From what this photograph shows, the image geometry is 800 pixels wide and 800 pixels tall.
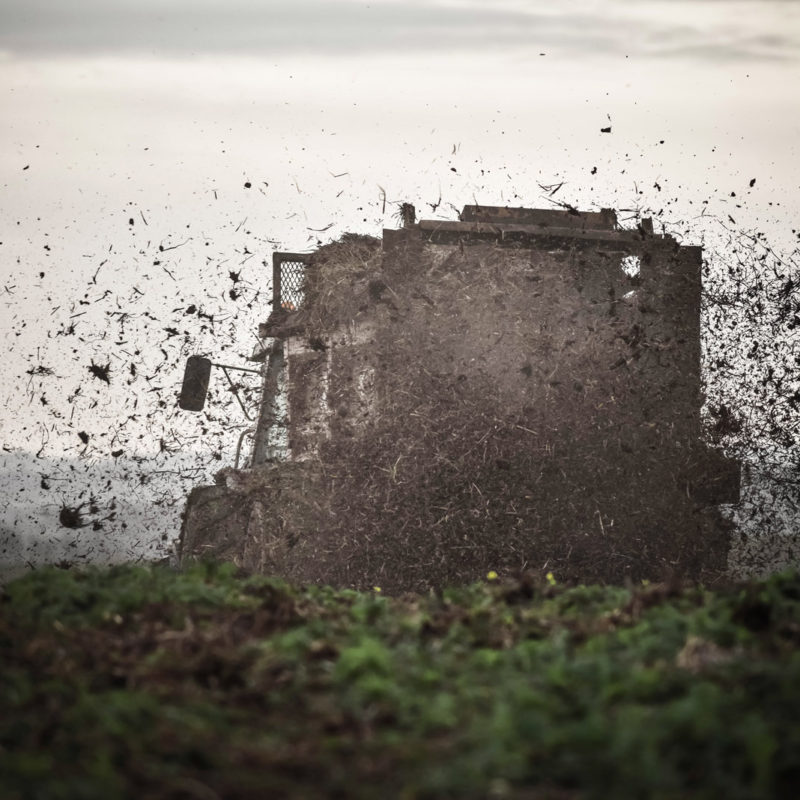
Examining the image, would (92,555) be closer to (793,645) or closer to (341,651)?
(341,651)

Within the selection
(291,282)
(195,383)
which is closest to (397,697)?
(195,383)

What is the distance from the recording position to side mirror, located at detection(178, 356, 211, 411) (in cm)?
1190

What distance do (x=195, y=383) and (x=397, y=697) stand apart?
7.95 meters

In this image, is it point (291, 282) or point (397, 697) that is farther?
point (291, 282)

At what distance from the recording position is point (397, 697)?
14.8ft

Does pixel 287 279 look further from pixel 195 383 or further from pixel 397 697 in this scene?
pixel 397 697

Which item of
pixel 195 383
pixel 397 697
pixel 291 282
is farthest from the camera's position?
pixel 291 282

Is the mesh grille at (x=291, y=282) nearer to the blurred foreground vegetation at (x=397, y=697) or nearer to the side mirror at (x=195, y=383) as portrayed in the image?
the side mirror at (x=195, y=383)

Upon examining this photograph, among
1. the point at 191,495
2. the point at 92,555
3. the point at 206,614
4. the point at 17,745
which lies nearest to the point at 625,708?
the point at 17,745

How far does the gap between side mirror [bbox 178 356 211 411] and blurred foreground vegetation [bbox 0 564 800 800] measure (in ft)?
16.9

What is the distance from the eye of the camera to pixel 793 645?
17.4 ft

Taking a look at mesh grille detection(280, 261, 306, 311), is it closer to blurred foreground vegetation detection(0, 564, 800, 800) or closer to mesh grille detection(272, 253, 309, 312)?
mesh grille detection(272, 253, 309, 312)

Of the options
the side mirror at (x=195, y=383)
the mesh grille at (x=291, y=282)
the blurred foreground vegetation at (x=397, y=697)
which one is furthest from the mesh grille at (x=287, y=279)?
the blurred foreground vegetation at (x=397, y=697)

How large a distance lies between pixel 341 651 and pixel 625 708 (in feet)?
5.43
